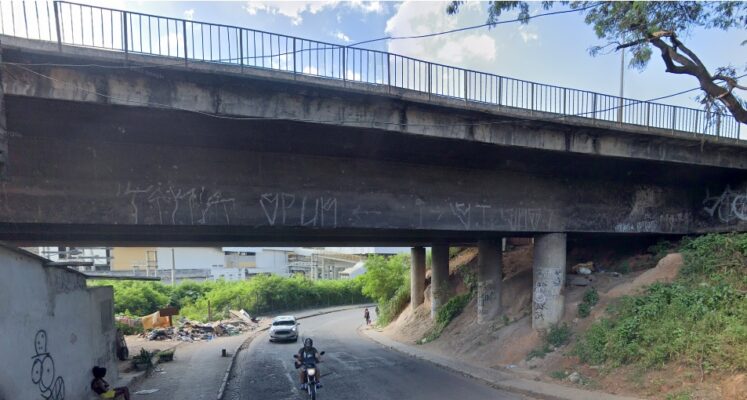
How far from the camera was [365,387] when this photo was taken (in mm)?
12203

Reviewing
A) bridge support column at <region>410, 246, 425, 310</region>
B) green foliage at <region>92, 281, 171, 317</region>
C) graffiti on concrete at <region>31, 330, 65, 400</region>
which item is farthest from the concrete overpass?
green foliage at <region>92, 281, 171, 317</region>

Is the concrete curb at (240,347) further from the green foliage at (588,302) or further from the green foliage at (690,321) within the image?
the green foliage at (588,302)

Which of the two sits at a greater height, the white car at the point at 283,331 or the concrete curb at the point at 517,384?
the concrete curb at the point at 517,384

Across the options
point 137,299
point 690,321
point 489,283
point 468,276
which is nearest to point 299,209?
point 690,321

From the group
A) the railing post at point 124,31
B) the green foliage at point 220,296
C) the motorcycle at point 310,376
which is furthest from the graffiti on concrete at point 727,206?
the green foliage at point 220,296

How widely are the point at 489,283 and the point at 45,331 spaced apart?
14699mm

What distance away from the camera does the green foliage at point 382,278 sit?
33.7 meters

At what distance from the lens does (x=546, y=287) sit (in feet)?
46.6

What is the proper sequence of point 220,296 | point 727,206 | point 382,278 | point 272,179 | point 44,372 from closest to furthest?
1. point 44,372
2. point 272,179
3. point 727,206
4. point 382,278
5. point 220,296

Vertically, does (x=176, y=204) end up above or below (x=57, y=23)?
below

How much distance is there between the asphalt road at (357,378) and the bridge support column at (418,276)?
21.3 ft

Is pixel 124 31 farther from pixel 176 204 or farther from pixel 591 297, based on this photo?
pixel 591 297

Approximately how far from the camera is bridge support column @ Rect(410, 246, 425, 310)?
94.4 feet

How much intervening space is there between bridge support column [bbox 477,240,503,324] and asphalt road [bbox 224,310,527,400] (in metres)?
3.55
